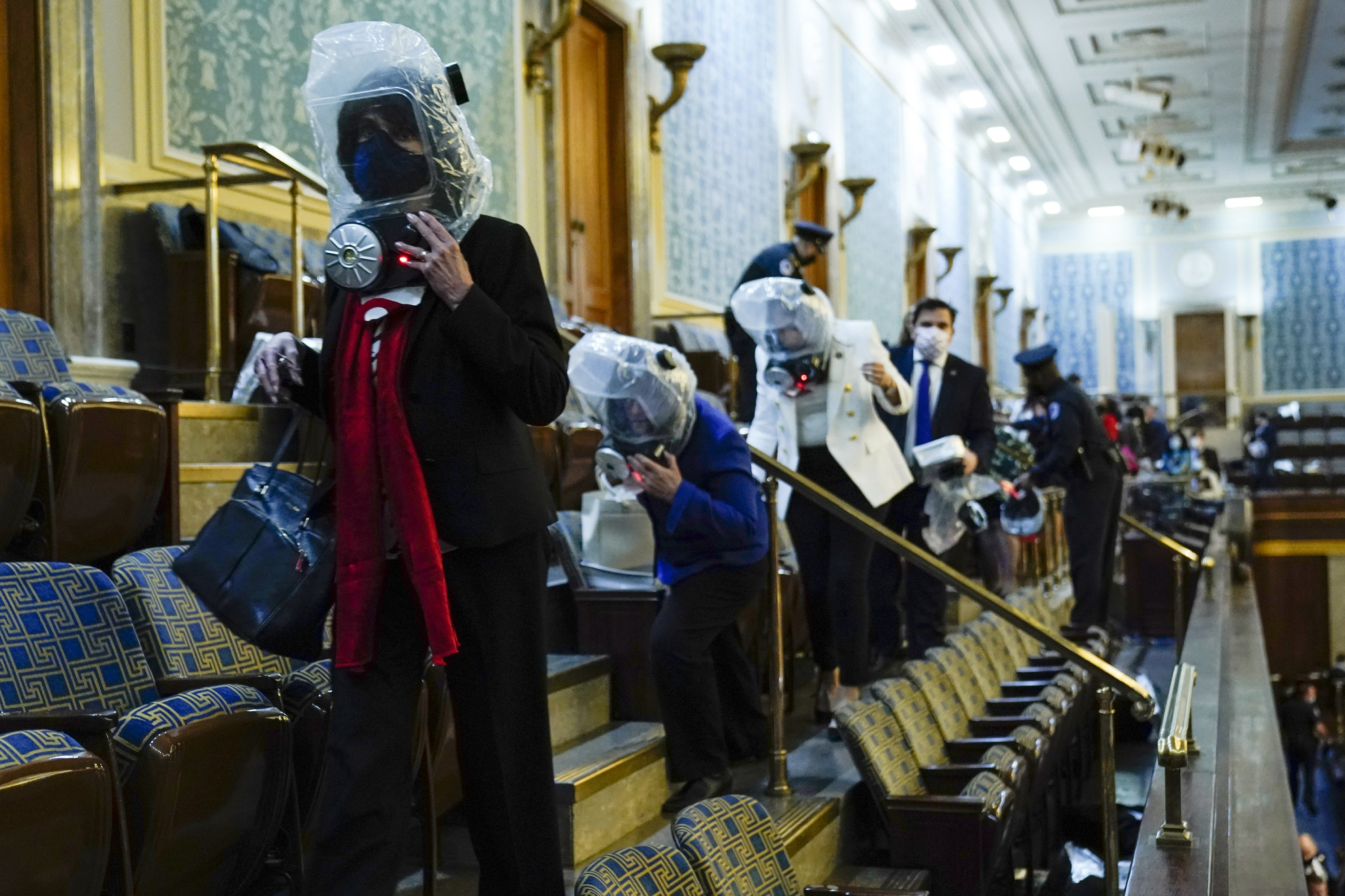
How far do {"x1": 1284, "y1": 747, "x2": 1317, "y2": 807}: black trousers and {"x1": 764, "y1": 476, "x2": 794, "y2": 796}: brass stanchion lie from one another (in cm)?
738

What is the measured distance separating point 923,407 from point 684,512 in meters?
1.81

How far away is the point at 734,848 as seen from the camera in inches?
82.8

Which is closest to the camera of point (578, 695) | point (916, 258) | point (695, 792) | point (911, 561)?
point (695, 792)

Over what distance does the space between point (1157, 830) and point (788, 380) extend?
5.15 ft

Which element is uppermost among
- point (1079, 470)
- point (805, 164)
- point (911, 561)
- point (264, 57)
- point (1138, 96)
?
point (1138, 96)

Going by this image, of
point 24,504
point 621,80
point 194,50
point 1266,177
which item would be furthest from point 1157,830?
point 1266,177

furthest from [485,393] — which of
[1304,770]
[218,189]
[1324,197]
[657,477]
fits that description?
[1324,197]

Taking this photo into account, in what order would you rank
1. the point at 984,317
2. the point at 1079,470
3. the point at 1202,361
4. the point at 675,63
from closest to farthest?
the point at 1079,470, the point at 675,63, the point at 984,317, the point at 1202,361

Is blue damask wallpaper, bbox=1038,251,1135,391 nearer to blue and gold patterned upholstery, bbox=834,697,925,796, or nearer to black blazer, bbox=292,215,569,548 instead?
blue and gold patterned upholstery, bbox=834,697,925,796

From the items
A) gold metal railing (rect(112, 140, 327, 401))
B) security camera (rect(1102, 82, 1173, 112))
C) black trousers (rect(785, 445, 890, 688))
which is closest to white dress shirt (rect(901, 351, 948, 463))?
black trousers (rect(785, 445, 890, 688))

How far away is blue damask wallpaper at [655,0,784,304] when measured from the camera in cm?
830

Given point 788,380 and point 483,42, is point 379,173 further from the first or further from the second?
point 483,42

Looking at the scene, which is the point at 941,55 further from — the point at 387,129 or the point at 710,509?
the point at 387,129

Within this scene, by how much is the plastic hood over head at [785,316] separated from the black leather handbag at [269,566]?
6.71ft
